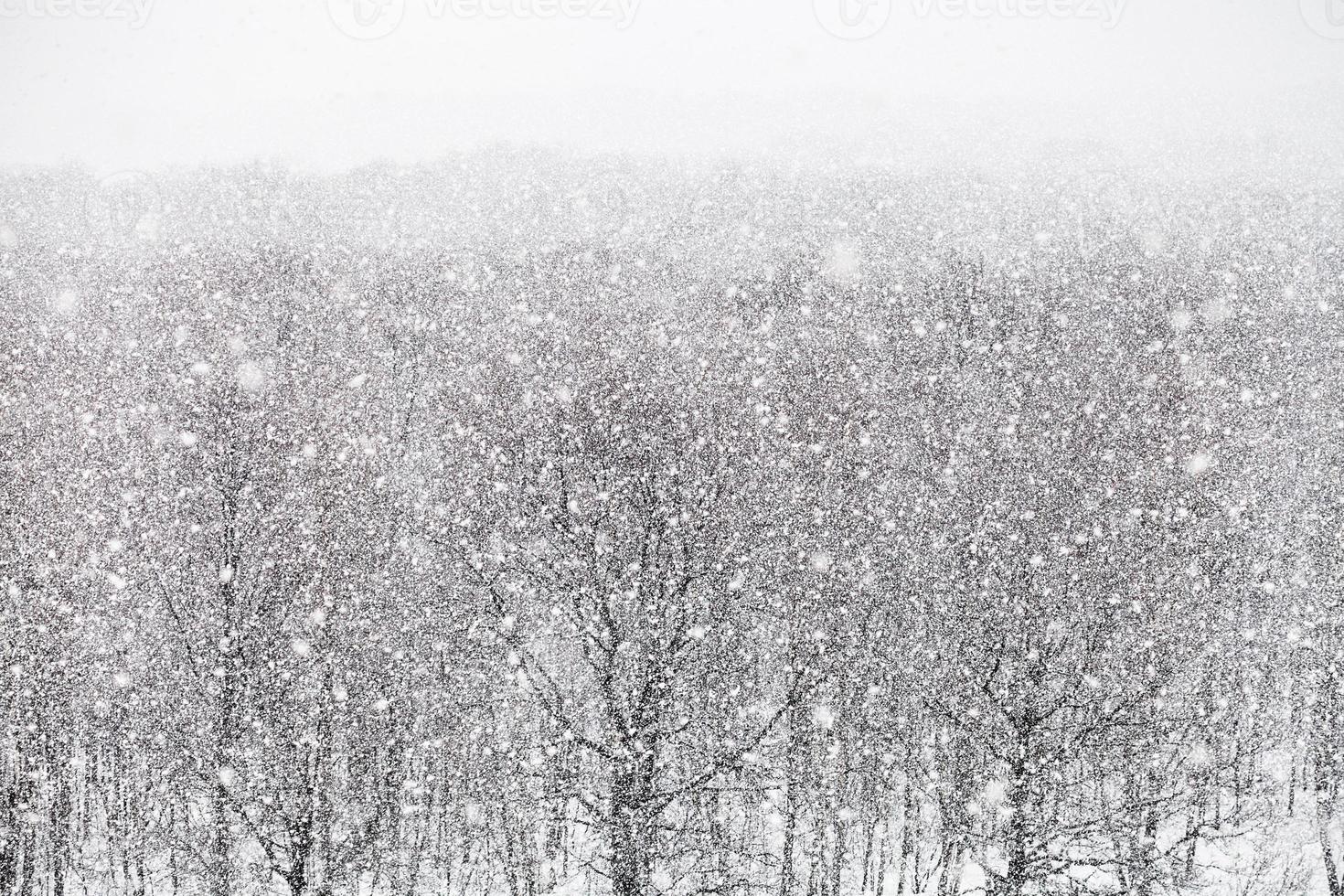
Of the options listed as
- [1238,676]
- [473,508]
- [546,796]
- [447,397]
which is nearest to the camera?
[546,796]

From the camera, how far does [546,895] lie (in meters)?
22.0

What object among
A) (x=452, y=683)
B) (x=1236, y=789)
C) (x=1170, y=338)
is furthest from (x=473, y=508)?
(x=1170, y=338)

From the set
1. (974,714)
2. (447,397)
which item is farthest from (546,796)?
(447,397)

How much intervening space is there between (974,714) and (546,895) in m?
11.3

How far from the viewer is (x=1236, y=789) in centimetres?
1856

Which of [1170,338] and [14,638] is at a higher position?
[1170,338]

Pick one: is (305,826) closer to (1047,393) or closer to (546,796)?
(546,796)

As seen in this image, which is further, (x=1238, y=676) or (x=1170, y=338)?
(x=1170, y=338)

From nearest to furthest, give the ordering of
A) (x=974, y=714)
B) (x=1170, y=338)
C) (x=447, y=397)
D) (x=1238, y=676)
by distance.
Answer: (x=974, y=714) → (x=1238, y=676) → (x=447, y=397) → (x=1170, y=338)

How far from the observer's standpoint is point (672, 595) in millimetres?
18266

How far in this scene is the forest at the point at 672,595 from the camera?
18062 millimetres

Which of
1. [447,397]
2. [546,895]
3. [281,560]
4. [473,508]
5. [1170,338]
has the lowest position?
[546,895]

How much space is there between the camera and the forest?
18062 mm

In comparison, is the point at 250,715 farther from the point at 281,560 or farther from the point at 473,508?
the point at 473,508
